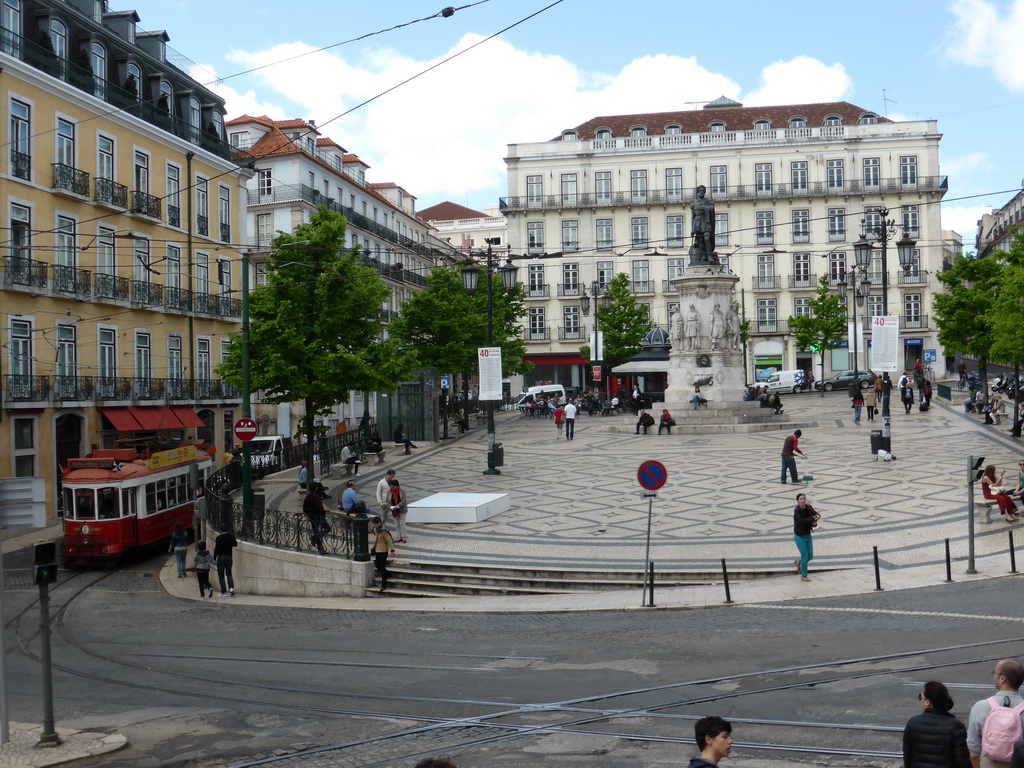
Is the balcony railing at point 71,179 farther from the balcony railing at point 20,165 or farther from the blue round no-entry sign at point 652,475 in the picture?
the blue round no-entry sign at point 652,475

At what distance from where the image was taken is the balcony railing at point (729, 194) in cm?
6675

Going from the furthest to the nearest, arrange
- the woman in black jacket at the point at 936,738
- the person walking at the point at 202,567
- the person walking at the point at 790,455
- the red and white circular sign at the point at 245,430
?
the person walking at the point at 790,455, the red and white circular sign at the point at 245,430, the person walking at the point at 202,567, the woman in black jacket at the point at 936,738

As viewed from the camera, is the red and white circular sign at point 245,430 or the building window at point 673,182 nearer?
the red and white circular sign at point 245,430

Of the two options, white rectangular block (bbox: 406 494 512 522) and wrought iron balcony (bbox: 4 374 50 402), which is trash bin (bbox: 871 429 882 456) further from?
wrought iron balcony (bbox: 4 374 50 402)

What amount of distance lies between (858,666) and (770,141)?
204 ft

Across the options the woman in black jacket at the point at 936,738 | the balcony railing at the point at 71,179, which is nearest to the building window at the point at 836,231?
the balcony railing at the point at 71,179

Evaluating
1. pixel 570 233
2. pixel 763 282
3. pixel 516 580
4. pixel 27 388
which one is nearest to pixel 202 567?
pixel 516 580

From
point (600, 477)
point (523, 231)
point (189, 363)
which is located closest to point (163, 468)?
point (600, 477)

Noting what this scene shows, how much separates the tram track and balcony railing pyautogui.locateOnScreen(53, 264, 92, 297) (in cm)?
2237

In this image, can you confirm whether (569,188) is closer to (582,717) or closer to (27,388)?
(27,388)

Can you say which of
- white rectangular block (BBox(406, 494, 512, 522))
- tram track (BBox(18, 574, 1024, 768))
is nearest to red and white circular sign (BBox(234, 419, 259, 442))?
white rectangular block (BBox(406, 494, 512, 522))

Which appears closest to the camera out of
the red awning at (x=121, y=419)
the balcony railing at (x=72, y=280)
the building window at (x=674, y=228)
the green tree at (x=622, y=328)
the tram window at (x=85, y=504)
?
the tram window at (x=85, y=504)

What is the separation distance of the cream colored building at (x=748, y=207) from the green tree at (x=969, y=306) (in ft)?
78.9

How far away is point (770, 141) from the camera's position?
222 ft
